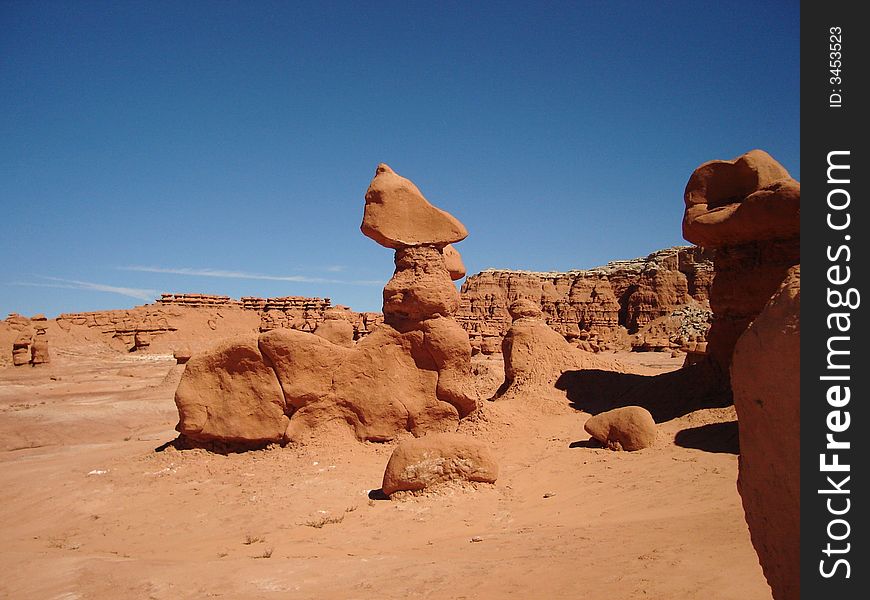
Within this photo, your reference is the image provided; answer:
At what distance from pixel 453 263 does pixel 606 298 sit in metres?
41.2

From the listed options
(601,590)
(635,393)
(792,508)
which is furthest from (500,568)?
(635,393)

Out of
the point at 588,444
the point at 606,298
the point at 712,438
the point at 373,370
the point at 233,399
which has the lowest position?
the point at 588,444

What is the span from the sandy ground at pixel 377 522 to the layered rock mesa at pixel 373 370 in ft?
1.57

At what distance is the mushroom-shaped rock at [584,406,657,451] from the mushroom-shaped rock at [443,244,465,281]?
408 centimetres

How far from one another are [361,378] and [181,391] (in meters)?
2.92

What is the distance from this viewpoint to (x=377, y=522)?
650 cm

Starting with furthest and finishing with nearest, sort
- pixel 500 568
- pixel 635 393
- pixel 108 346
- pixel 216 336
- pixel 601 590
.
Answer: pixel 216 336 → pixel 108 346 → pixel 635 393 → pixel 500 568 → pixel 601 590

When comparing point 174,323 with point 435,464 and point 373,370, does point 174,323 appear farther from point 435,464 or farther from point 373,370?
point 435,464

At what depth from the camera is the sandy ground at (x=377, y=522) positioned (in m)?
4.23

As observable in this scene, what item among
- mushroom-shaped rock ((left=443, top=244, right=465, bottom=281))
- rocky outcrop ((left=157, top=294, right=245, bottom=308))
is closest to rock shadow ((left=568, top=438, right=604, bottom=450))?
mushroom-shaped rock ((left=443, top=244, right=465, bottom=281))

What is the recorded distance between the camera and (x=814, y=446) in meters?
2.05

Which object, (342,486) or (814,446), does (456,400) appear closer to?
(342,486)

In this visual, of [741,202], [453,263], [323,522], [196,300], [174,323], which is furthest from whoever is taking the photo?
[196,300]

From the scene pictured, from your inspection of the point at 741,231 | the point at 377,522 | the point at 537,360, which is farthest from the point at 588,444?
the point at 741,231
